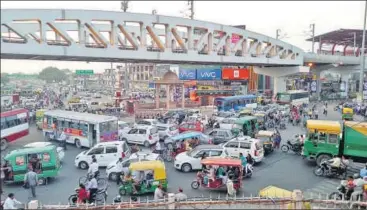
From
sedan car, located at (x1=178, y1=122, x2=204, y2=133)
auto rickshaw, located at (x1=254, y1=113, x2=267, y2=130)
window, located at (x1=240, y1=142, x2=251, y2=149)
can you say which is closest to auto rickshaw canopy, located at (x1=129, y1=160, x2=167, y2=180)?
window, located at (x1=240, y1=142, x2=251, y2=149)

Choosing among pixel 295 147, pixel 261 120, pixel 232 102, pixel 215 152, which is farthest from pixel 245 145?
pixel 232 102

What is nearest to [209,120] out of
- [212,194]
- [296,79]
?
[212,194]

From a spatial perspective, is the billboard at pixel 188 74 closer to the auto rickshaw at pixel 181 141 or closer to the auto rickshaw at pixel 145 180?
the auto rickshaw at pixel 181 141

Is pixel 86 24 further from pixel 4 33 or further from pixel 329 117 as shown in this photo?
pixel 329 117

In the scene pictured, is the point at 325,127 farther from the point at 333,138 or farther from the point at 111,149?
the point at 111,149

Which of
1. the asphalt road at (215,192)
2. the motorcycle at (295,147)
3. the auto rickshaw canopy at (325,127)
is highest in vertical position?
the auto rickshaw canopy at (325,127)

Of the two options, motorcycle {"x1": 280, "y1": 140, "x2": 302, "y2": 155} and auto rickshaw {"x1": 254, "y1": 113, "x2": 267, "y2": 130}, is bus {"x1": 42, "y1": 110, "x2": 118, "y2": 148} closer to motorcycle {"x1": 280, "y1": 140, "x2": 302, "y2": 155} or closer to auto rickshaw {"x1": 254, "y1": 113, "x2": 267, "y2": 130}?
motorcycle {"x1": 280, "y1": 140, "x2": 302, "y2": 155}

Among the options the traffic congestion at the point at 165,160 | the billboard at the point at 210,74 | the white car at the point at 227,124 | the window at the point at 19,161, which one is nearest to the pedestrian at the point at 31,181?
the traffic congestion at the point at 165,160
